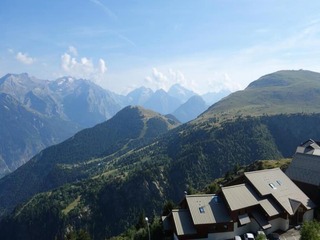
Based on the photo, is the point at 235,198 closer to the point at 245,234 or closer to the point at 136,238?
the point at 245,234

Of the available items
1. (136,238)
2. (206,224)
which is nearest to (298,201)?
(206,224)

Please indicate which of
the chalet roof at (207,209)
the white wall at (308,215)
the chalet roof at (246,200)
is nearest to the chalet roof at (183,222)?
the chalet roof at (207,209)

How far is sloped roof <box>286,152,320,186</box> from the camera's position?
3140 inches

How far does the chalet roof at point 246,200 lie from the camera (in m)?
65.0

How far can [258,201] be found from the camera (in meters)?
67.2

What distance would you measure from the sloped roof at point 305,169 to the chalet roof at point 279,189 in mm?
6551

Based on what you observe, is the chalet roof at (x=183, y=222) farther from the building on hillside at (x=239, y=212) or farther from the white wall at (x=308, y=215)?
the white wall at (x=308, y=215)

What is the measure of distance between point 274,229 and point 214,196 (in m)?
12.5

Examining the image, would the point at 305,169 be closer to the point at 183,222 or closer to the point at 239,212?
the point at 239,212

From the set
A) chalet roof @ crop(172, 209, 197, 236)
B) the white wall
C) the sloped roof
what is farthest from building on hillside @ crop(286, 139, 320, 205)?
chalet roof @ crop(172, 209, 197, 236)

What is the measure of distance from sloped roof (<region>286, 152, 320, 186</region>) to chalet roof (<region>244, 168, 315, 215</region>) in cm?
655

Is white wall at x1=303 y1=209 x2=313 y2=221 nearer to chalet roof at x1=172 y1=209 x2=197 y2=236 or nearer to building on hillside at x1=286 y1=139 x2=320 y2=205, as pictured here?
building on hillside at x1=286 y1=139 x2=320 y2=205

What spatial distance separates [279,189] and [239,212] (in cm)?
1211

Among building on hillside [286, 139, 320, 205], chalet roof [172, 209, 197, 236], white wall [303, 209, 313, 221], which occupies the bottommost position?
white wall [303, 209, 313, 221]
